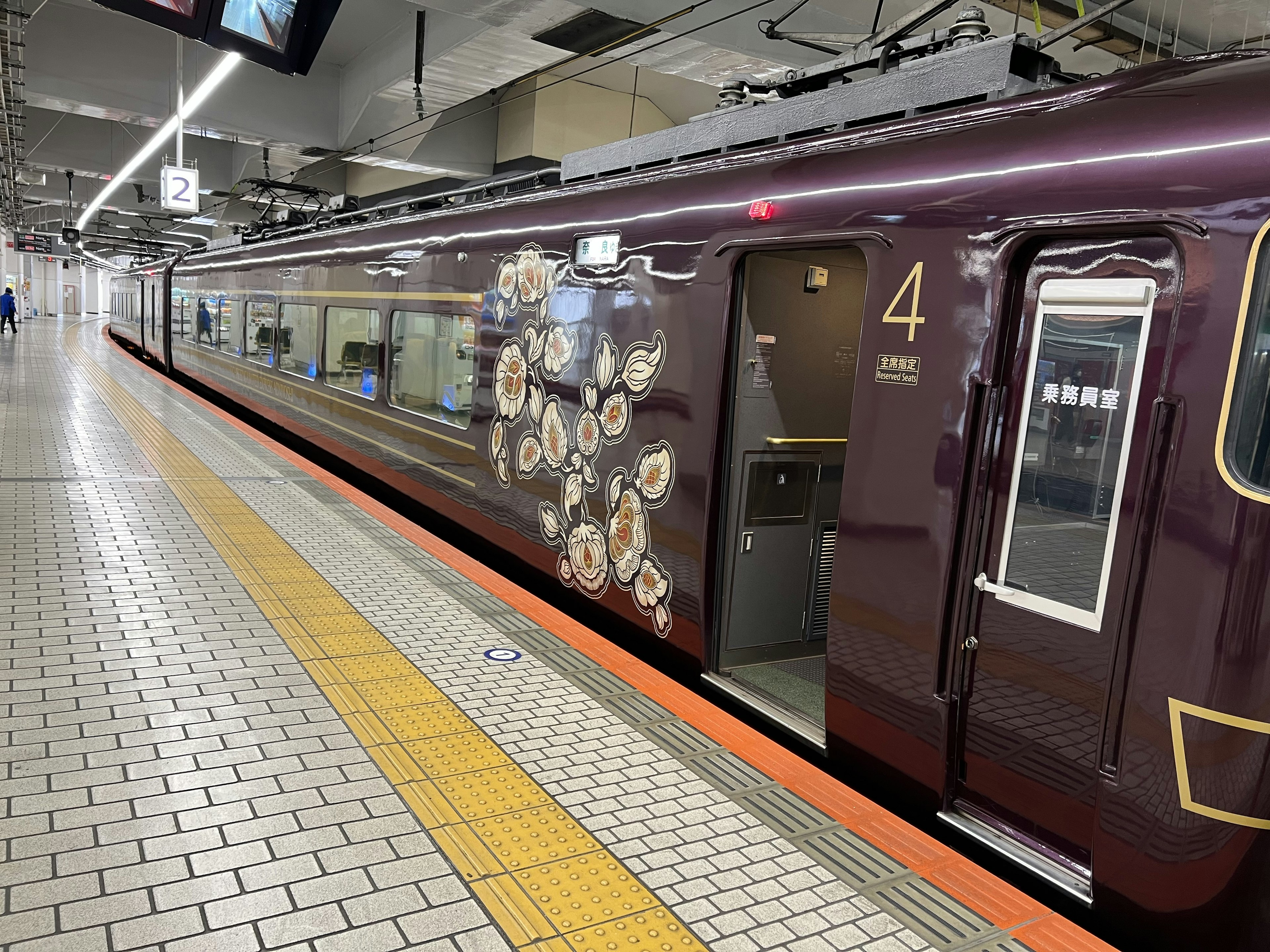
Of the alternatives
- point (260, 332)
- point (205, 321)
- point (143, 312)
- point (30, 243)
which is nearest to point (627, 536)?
point (260, 332)

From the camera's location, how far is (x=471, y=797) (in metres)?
2.72

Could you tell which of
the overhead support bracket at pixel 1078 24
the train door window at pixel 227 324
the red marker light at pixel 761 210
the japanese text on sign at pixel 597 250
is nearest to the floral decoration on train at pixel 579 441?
the japanese text on sign at pixel 597 250

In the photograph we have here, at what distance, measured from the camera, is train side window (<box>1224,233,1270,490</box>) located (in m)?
2.07

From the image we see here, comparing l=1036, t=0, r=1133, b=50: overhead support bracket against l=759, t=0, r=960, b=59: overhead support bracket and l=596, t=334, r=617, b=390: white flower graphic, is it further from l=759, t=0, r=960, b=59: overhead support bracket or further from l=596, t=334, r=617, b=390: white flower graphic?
l=596, t=334, r=617, b=390: white flower graphic

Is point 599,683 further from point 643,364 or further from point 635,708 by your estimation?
point 643,364

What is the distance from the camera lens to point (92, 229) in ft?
112

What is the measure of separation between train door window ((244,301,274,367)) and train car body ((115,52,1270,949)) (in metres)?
6.86

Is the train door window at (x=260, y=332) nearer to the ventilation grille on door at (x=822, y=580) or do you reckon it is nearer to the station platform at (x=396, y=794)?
the station platform at (x=396, y=794)

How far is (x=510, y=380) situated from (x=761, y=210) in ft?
7.30

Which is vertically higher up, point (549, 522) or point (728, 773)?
point (549, 522)

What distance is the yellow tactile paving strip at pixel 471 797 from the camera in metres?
2.20

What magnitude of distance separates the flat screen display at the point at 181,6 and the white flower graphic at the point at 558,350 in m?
3.34

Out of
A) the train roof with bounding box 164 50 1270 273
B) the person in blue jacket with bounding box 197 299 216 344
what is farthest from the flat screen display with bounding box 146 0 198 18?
the person in blue jacket with bounding box 197 299 216 344

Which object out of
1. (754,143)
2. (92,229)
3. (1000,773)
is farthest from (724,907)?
(92,229)
